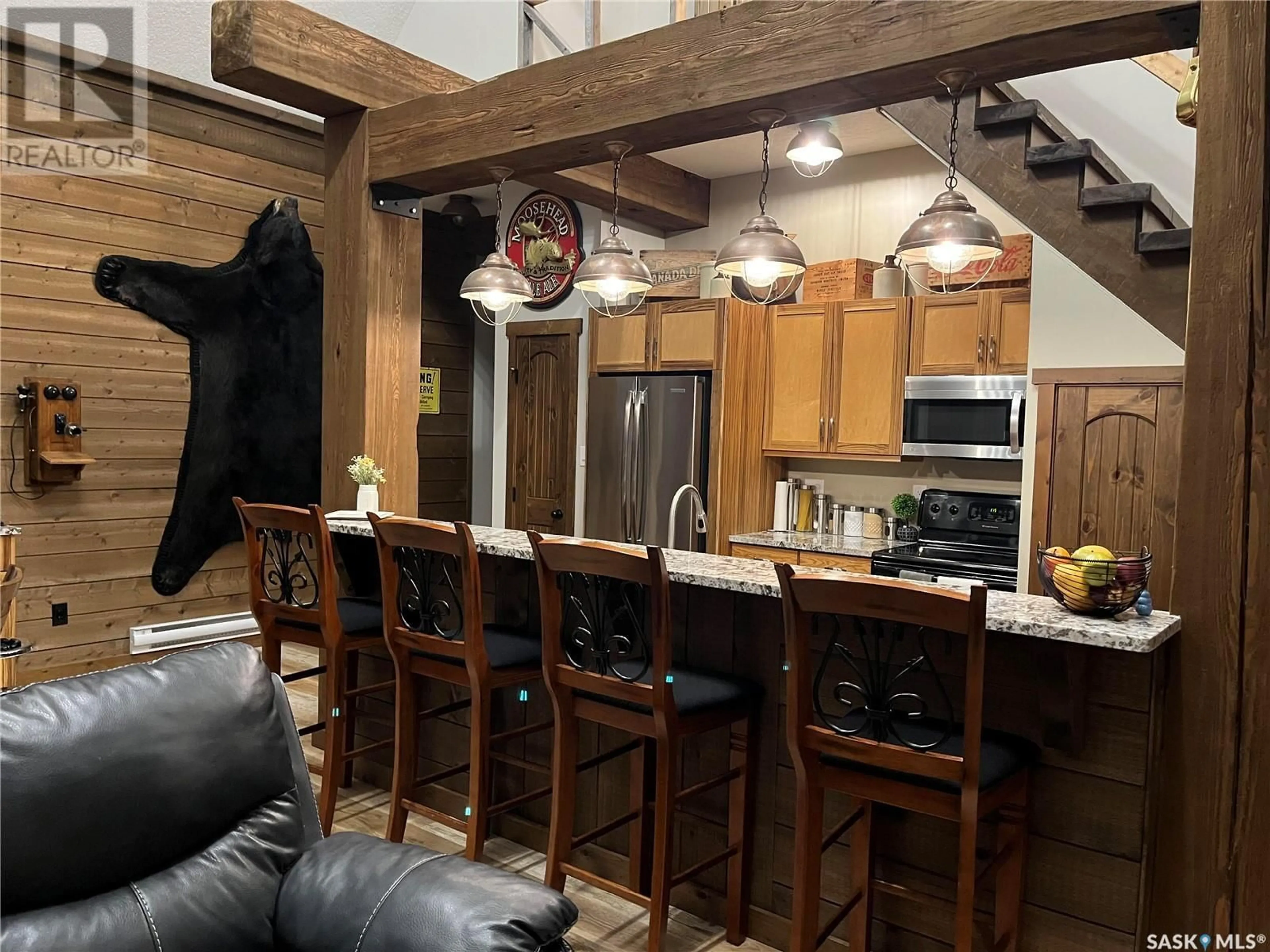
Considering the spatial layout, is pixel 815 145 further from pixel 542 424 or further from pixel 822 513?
pixel 542 424

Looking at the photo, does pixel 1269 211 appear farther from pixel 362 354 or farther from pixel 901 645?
pixel 362 354

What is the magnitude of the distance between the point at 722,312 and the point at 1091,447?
6.62 ft

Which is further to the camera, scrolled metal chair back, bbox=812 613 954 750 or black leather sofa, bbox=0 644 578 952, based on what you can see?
scrolled metal chair back, bbox=812 613 954 750

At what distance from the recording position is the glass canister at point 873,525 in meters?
5.20

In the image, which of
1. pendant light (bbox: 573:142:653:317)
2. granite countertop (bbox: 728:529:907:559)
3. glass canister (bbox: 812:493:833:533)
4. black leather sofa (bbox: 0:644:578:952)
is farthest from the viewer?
glass canister (bbox: 812:493:833:533)

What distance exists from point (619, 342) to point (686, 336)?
1.53ft

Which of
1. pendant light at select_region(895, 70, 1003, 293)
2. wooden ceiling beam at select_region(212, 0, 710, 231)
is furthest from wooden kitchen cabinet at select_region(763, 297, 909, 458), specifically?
pendant light at select_region(895, 70, 1003, 293)

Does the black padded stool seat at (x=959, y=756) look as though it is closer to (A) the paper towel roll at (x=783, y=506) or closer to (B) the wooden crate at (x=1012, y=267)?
(B) the wooden crate at (x=1012, y=267)

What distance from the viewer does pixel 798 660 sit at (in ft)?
6.75

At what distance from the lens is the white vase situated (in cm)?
387

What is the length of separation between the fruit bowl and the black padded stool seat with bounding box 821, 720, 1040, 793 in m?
0.34
